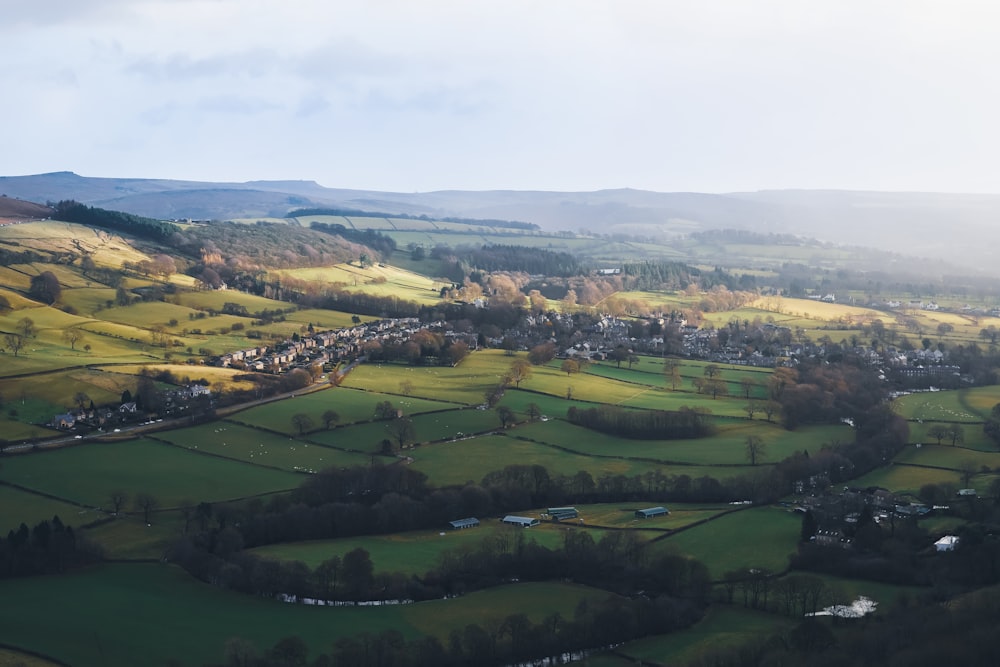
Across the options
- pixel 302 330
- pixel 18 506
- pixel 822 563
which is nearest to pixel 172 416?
pixel 18 506

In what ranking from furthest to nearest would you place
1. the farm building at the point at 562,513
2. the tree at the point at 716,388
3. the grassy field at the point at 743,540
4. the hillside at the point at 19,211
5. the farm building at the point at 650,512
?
the hillside at the point at 19,211, the tree at the point at 716,388, the farm building at the point at 562,513, the farm building at the point at 650,512, the grassy field at the point at 743,540

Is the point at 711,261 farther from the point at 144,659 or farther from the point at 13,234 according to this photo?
the point at 144,659

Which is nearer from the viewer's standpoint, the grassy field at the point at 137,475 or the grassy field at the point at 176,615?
the grassy field at the point at 176,615

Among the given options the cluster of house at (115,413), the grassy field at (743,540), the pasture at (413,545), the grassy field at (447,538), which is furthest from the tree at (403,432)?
the grassy field at (743,540)

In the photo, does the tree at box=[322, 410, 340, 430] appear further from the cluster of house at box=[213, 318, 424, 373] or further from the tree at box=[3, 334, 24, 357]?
the tree at box=[3, 334, 24, 357]

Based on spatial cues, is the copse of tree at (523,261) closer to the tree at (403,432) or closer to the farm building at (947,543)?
the tree at (403,432)

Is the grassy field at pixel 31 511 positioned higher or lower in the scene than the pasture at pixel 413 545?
higher
